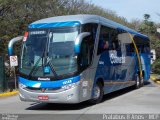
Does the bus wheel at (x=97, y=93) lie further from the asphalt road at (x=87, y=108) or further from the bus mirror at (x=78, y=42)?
the bus mirror at (x=78, y=42)

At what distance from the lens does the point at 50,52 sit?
1339 centimetres

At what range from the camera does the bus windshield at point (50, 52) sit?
43.2 feet

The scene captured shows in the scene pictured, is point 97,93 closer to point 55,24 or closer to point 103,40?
point 103,40

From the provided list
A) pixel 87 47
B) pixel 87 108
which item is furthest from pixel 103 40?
pixel 87 108

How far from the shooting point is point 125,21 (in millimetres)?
56344

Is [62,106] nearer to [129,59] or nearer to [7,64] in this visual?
[129,59]

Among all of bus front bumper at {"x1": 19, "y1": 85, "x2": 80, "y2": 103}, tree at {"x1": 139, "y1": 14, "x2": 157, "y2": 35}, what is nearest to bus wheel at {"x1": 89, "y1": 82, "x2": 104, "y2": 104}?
bus front bumper at {"x1": 19, "y1": 85, "x2": 80, "y2": 103}

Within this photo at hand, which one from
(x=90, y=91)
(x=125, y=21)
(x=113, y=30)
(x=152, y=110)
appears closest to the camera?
(x=152, y=110)

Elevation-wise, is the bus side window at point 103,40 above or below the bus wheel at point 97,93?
above

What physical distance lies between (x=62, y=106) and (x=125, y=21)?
140 feet

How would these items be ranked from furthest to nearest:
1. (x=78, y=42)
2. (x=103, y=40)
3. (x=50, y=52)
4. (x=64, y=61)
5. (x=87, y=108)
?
1. (x=103, y=40)
2. (x=87, y=108)
3. (x=50, y=52)
4. (x=64, y=61)
5. (x=78, y=42)

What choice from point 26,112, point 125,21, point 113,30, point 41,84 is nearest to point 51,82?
point 41,84

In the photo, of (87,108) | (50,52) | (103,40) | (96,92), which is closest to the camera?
(50,52)

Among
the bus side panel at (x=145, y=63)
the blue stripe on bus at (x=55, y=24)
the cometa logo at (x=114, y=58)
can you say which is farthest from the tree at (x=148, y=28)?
the blue stripe on bus at (x=55, y=24)
